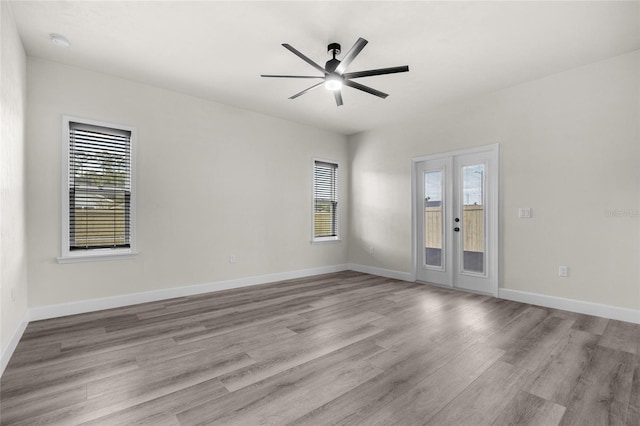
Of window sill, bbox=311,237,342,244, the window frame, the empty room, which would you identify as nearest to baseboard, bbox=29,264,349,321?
the empty room

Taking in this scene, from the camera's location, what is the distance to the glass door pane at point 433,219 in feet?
17.6

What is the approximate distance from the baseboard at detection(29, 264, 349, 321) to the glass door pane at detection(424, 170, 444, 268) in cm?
232

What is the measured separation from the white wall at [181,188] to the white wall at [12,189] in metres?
0.23

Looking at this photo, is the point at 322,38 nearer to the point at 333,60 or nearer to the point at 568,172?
the point at 333,60

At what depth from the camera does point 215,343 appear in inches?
115

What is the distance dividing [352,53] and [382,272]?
4.37m

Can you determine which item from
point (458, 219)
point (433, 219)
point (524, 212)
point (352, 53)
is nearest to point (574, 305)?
point (524, 212)

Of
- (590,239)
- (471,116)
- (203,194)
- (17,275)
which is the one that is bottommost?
(17,275)

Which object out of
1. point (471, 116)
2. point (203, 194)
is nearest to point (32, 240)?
point (203, 194)

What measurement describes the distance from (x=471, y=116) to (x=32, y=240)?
5.99 meters

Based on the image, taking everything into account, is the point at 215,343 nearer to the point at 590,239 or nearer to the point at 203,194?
the point at 203,194

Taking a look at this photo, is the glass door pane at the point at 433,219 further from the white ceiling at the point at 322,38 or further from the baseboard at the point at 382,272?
the white ceiling at the point at 322,38

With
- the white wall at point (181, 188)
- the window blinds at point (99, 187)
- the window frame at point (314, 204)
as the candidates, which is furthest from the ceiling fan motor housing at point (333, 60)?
the window frame at point (314, 204)

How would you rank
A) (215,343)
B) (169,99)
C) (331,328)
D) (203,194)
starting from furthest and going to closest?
1. (203,194)
2. (169,99)
3. (331,328)
4. (215,343)
